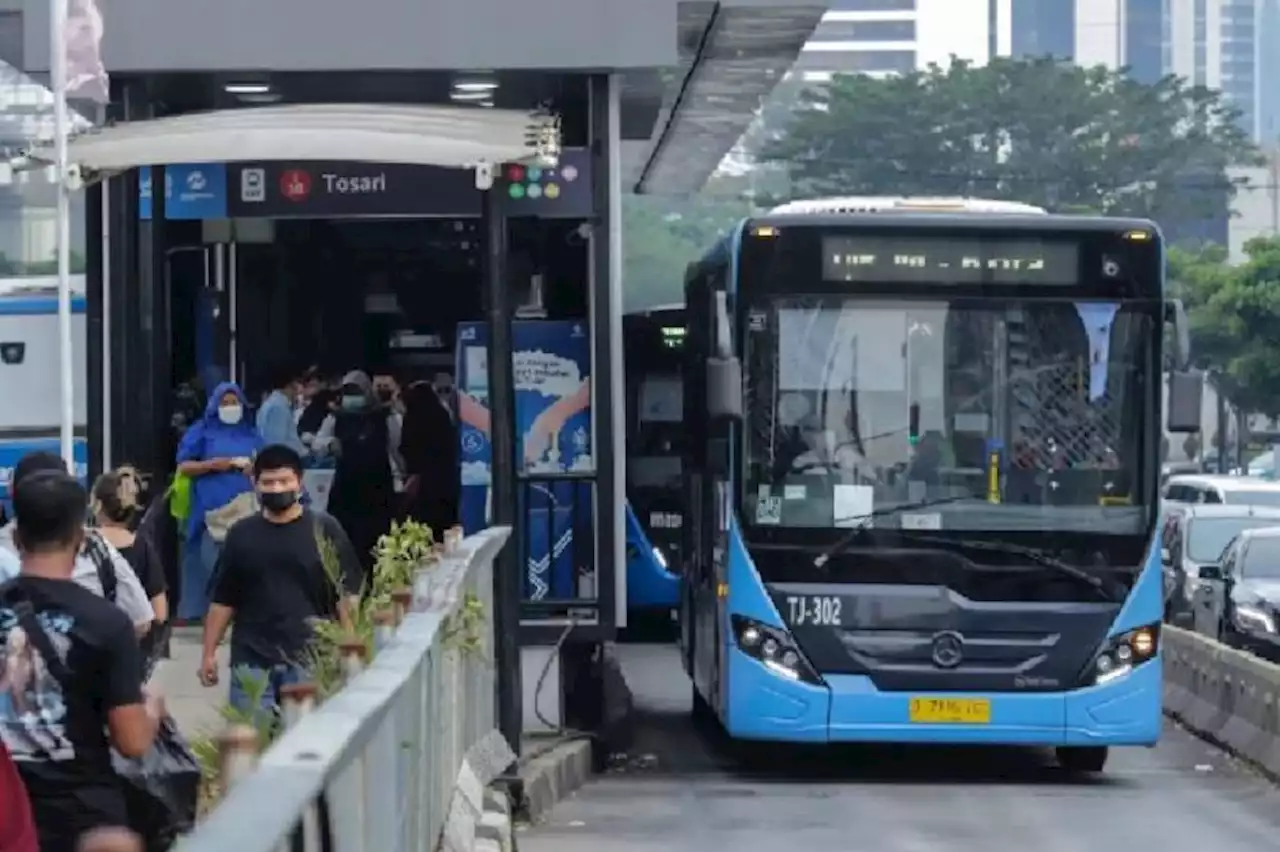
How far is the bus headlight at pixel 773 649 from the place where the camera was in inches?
615

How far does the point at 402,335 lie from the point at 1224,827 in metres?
10.1

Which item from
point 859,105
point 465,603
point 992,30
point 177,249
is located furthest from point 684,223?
point 465,603

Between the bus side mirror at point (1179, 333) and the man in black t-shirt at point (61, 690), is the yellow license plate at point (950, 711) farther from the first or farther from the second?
the man in black t-shirt at point (61, 690)

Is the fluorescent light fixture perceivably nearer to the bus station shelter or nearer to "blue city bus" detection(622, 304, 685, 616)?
the bus station shelter

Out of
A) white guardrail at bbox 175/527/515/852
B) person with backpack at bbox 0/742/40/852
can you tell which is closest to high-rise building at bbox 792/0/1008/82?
white guardrail at bbox 175/527/515/852

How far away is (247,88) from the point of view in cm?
1731

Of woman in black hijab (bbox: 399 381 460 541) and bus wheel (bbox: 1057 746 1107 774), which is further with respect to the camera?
woman in black hijab (bbox: 399 381 460 541)

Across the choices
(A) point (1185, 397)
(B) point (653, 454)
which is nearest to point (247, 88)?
(A) point (1185, 397)

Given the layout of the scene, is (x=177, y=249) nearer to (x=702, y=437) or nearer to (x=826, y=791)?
(x=702, y=437)

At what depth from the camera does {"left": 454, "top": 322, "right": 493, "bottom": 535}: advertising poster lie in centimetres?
1723

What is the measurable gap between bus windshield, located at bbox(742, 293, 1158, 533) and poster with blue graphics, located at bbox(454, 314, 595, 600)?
183 centimetres

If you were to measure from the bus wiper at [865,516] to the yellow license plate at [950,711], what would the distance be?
995 mm

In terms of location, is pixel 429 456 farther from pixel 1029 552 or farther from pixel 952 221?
pixel 1029 552

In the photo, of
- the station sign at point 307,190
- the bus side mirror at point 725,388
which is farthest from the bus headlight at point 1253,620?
the bus side mirror at point 725,388
